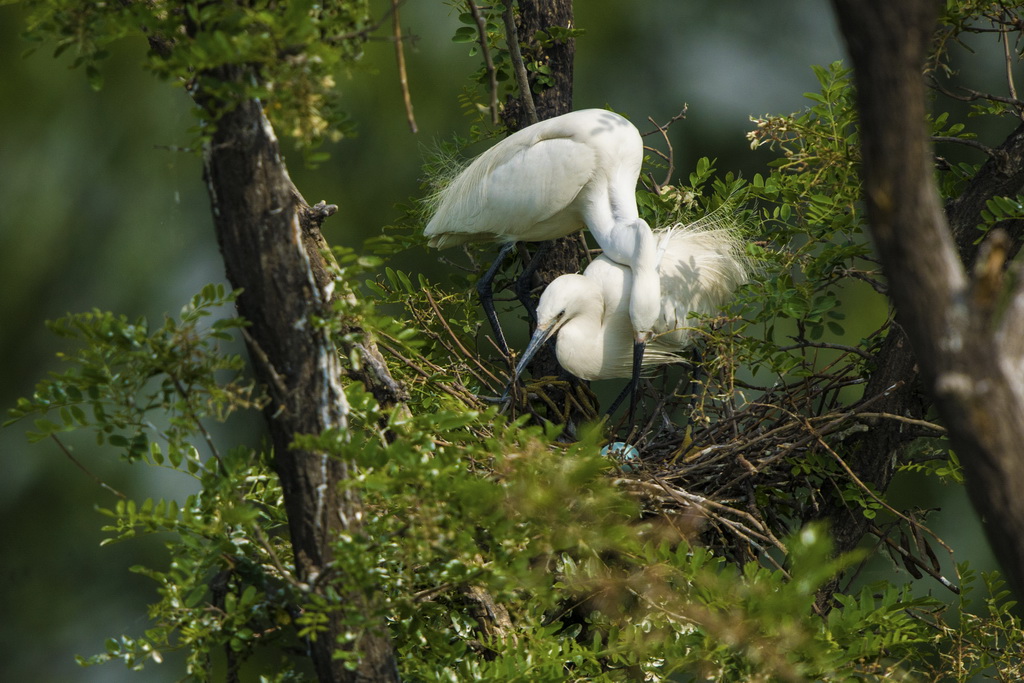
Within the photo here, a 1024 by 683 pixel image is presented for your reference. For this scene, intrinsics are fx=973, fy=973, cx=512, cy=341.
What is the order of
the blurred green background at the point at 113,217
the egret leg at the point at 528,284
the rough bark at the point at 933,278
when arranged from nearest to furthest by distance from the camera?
the rough bark at the point at 933,278, the egret leg at the point at 528,284, the blurred green background at the point at 113,217

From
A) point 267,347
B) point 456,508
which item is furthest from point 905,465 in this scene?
point 267,347

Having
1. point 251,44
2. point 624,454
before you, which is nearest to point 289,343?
point 251,44

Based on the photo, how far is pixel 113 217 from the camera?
332 cm

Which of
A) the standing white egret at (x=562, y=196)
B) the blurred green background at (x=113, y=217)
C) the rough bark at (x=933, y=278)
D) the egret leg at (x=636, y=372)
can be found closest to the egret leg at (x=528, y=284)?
the standing white egret at (x=562, y=196)

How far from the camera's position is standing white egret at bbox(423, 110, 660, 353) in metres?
1.99

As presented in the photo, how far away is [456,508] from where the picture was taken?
3.09 feet

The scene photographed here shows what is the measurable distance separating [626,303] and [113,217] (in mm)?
2091

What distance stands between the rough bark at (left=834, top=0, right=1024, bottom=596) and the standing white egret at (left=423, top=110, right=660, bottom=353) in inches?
46.8

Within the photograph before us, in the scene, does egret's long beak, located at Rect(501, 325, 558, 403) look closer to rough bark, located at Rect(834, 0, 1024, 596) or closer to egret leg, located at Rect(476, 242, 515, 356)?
egret leg, located at Rect(476, 242, 515, 356)

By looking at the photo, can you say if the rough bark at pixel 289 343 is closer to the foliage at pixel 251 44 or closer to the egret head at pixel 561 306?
the foliage at pixel 251 44

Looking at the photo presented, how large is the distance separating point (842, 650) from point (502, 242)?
1.24m

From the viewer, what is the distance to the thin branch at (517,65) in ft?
5.77

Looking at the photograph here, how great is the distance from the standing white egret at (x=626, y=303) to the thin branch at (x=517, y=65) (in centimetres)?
35

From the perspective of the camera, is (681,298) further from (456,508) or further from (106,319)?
(106,319)
